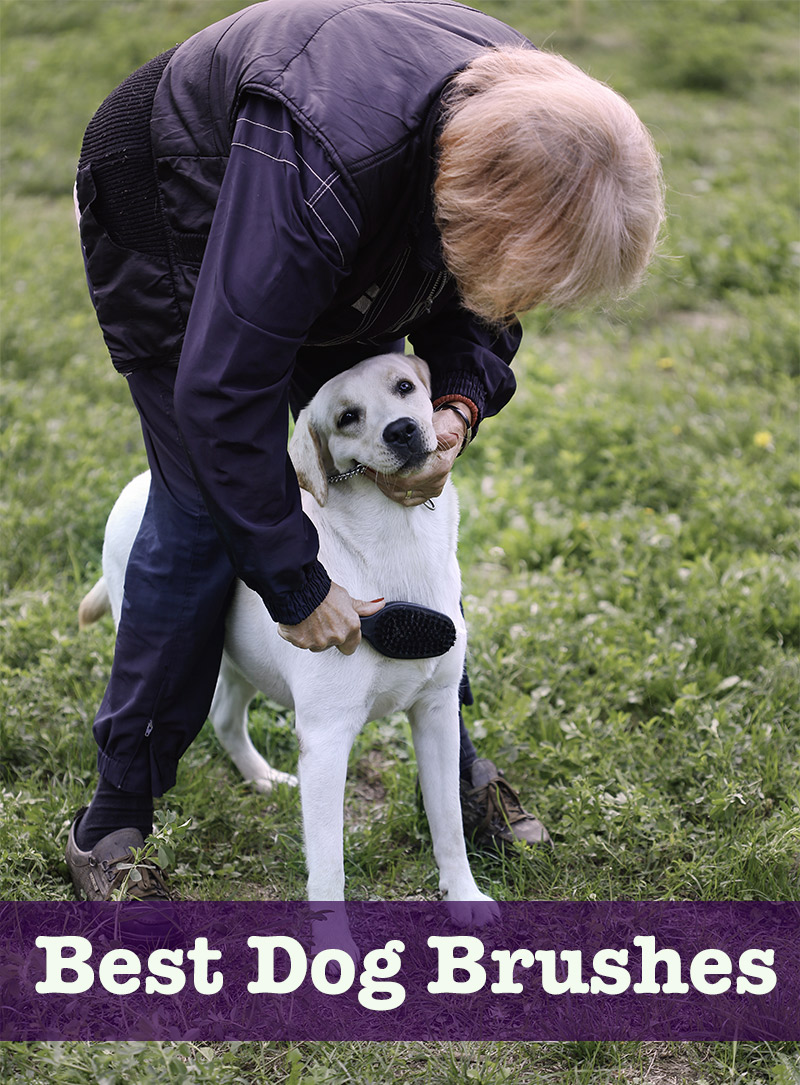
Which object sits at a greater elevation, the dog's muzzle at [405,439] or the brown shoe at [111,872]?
the dog's muzzle at [405,439]

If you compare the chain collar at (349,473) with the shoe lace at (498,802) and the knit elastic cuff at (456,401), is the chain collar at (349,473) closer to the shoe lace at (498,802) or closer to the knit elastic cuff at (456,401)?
the knit elastic cuff at (456,401)

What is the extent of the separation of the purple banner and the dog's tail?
70 cm

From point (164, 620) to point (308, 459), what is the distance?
18.4 inches

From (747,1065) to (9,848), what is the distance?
157 cm

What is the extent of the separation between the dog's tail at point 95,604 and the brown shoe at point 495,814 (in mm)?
971

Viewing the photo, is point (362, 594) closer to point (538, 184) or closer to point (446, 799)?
point (446, 799)

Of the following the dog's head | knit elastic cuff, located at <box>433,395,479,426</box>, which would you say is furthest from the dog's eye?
knit elastic cuff, located at <box>433,395,479,426</box>

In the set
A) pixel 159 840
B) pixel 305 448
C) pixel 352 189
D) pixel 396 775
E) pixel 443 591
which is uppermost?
pixel 352 189

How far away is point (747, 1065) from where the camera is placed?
202 centimetres

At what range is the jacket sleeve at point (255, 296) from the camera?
167cm

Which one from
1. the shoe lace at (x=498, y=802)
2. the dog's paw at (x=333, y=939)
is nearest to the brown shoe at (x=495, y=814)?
the shoe lace at (x=498, y=802)

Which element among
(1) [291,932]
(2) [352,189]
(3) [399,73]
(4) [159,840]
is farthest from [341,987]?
(3) [399,73]

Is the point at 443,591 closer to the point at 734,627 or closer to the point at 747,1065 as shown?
the point at 747,1065

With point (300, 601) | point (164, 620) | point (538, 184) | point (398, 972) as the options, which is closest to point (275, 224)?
point (538, 184)
